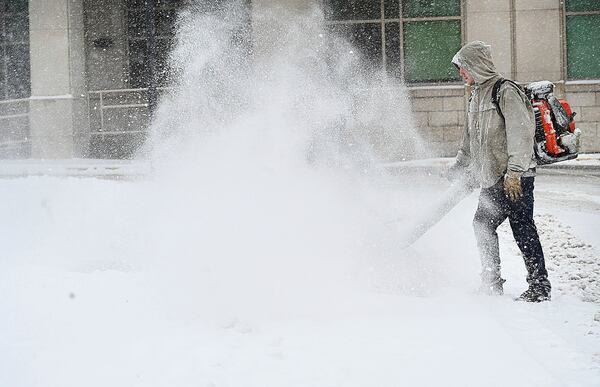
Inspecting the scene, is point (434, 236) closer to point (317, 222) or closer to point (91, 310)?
point (317, 222)

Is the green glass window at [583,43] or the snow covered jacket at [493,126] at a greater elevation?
the green glass window at [583,43]

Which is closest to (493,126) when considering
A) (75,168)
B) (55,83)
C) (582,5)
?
(75,168)

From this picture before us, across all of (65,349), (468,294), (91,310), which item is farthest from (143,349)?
(468,294)

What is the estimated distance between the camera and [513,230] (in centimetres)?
493

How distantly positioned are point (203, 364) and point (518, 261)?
3.83 m

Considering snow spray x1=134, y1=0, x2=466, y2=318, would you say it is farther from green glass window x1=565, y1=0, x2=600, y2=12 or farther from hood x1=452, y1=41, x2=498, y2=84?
green glass window x1=565, y1=0, x2=600, y2=12

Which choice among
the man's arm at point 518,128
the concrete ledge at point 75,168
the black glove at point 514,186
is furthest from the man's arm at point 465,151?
the concrete ledge at point 75,168

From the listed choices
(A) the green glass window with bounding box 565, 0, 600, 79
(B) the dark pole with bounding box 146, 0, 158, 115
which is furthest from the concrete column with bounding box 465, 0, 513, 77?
(B) the dark pole with bounding box 146, 0, 158, 115

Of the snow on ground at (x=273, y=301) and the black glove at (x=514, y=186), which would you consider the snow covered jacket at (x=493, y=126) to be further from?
the snow on ground at (x=273, y=301)

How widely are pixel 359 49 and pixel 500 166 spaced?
438 inches

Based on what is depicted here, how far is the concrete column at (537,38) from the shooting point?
14820mm

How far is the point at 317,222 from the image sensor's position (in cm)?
597

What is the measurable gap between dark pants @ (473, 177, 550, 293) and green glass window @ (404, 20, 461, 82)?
10.7 metres

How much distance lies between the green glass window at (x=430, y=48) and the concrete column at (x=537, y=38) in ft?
4.46
